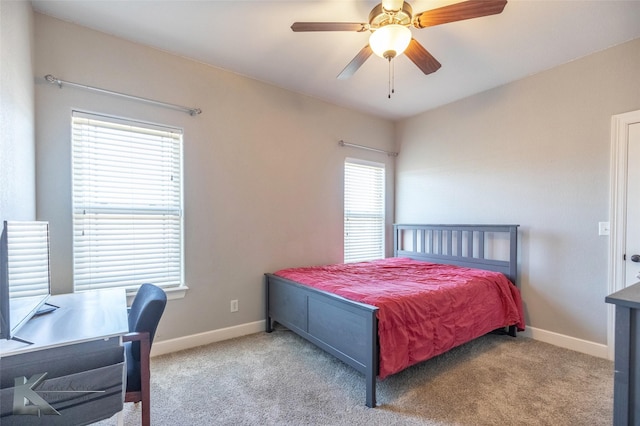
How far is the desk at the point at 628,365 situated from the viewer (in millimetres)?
1186

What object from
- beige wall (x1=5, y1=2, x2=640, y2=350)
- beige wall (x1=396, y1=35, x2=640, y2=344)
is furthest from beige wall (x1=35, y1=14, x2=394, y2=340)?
beige wall (x1=396, y1=35, x2=640, y2=344)

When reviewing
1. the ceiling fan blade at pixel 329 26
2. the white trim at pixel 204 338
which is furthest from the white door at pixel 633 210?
the white trim at pixel 204 338

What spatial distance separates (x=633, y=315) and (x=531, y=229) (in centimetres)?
202

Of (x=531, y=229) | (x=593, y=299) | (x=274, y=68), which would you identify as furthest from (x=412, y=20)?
(x=593, y=299)

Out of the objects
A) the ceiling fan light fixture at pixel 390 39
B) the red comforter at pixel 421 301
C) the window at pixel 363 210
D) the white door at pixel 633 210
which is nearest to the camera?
the ceiling fan light fixture at pixel 390 39

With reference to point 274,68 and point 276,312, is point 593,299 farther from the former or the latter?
point 274,68

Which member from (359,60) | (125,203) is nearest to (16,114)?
(125,203)

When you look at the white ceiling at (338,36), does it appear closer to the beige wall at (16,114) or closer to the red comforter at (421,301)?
the beige wall at (16,114)

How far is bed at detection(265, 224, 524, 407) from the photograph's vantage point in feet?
6.46

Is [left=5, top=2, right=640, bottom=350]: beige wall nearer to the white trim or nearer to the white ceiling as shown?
the white trim

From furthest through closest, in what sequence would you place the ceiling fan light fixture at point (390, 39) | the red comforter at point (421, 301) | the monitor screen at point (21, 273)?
1. the red comforter at point (421, 301)
2. the ceiling fan light fixture at point (390, 39)
3. the monitor screen at point (21, 273)

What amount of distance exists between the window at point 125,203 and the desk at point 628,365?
289 cm

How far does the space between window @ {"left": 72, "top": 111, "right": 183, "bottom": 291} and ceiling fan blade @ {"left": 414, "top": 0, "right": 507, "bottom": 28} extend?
2157mm
